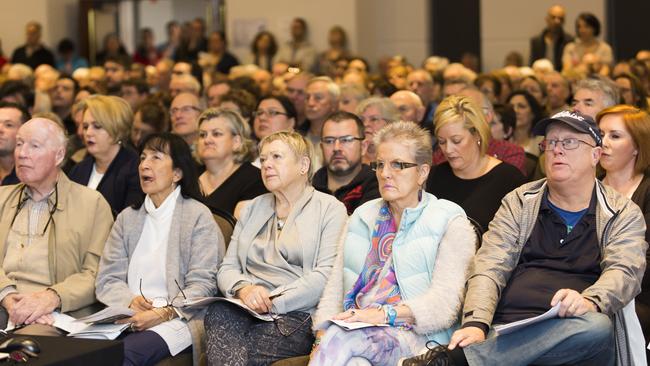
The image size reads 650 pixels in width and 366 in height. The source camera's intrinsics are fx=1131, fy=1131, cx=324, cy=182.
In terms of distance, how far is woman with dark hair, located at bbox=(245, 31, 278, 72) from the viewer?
1587 cm

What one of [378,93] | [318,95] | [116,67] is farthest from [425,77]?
[116,67]

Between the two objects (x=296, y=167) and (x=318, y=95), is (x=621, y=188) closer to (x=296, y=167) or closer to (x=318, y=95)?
(x=296, y=167)

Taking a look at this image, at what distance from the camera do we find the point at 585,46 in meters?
13.8

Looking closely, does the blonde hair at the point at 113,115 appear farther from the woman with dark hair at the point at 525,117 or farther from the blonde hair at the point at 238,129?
the woman with dark hair at the point at 525,117

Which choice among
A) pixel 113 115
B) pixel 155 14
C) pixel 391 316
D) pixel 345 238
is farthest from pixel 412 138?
pixel 155 14

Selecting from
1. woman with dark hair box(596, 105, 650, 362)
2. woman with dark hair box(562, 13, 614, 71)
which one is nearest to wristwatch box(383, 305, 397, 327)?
woman with dark hair box(596, 105, 650, 362)

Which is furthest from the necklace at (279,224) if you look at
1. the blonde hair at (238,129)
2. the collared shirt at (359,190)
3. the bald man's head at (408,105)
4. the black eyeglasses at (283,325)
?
the bald man's head at (408,105)

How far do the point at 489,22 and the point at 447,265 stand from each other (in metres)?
12.0

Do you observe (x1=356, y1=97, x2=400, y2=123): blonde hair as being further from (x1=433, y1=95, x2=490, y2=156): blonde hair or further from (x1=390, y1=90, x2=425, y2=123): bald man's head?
(x1=433, y1=95, x2=490, y2=156): blonde hair

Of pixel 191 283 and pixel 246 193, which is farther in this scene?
pixel 246 193

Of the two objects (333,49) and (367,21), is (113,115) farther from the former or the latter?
(367,21)

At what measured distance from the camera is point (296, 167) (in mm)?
5129

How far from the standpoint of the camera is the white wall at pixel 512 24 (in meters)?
15.5

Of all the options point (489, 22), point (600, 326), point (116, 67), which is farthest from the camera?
point (489, 22)
